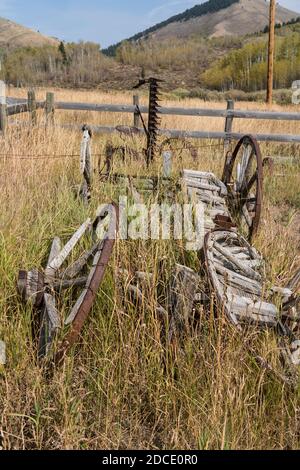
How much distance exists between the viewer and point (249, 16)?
126625 millimetres

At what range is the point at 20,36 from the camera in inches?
4562

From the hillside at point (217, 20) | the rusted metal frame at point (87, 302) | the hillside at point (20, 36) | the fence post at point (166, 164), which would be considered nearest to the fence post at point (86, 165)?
the fence post at point (166, 164)

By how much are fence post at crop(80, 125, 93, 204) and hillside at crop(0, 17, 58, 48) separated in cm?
11010

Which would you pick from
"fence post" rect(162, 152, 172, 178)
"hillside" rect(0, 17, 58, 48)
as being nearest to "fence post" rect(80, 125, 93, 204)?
"fence post" rect(162, 152, 172, 178)

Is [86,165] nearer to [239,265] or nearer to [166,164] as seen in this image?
[166,164]

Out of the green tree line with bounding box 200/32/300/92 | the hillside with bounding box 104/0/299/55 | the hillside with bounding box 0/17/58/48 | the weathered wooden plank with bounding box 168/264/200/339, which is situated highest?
the hillside with bounding box 104/0/299/55

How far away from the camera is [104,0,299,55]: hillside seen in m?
117

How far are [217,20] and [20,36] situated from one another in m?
58.0

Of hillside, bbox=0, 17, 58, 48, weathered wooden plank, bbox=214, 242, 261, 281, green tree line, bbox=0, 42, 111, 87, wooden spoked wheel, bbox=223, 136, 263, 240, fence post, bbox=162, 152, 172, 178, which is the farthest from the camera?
hillside, bbox=0, 17, 58, 48

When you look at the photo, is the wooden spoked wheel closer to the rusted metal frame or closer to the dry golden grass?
the dry golden grass

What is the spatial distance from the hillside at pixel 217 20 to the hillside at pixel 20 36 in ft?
57.2

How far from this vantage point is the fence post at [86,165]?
3.63m

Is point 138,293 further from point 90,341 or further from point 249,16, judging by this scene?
point 249,16

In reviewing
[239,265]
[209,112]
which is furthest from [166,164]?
[209,112]
